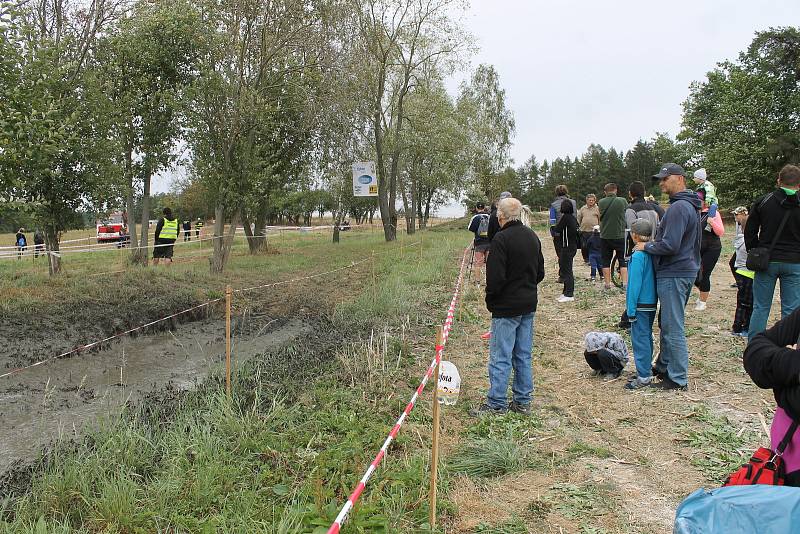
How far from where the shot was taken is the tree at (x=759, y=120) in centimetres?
3659

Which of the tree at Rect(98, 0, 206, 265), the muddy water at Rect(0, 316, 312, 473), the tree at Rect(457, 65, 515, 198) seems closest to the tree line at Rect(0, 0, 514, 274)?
the tree at Rect(98, 0, 206, 265)

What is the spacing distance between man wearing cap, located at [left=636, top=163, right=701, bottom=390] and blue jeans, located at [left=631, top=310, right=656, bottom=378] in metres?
0.12

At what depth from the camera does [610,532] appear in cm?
329

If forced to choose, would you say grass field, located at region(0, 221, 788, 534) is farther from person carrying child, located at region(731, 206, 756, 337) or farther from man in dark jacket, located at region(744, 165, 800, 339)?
man in dark jacket, located at region(744, 165, 800, 339)

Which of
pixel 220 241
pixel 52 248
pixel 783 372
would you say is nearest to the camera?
pixel 783 372

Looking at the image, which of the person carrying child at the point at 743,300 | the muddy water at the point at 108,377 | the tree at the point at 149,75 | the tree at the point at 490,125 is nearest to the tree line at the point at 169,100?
the tree at the point at 149,75

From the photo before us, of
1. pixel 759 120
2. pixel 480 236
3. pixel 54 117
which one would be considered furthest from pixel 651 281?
pixel 759 120

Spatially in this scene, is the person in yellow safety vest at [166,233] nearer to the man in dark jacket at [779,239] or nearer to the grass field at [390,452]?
the grass field at [390,452]

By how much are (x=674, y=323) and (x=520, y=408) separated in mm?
1676

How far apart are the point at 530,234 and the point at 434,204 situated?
5088 cm

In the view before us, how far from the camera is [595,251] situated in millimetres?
11836

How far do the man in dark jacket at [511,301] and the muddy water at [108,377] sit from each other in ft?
10.1

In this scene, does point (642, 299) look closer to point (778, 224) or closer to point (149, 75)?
point (778, 224)

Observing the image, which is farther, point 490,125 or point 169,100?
point 490,125
